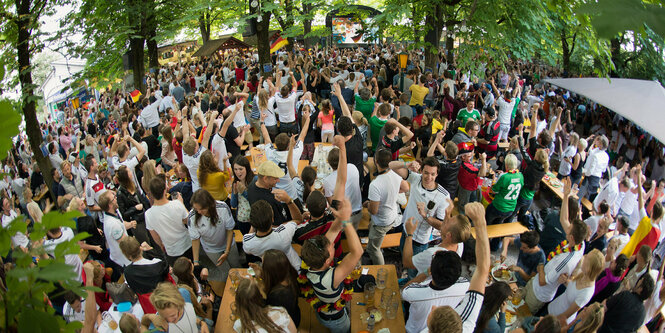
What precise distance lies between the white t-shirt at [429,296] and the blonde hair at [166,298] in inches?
74.9

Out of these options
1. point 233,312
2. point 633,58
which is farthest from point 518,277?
point 633,58

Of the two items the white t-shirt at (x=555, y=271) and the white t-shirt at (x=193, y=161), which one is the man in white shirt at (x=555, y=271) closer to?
the white t-shirt at (x=555, y=271)

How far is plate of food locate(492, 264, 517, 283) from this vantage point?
4.84 meters

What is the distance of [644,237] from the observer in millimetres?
4984

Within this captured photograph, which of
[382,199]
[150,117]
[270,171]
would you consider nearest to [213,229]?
[270,171]

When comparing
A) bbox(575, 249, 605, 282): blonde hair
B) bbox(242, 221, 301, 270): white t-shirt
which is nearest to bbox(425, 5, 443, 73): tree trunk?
bbox(575, 249, 605, 282): blonde hair

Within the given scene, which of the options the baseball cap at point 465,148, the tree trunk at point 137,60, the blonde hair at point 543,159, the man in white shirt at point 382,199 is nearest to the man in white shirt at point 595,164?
the blonde hair at point 543,159

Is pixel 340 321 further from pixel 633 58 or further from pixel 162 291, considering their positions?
pixel 633 58

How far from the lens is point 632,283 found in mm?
4285

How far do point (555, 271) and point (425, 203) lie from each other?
1.52 meters

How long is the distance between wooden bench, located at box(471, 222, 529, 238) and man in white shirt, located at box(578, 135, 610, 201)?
7.72 feet

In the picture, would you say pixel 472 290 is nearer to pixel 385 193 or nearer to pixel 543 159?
pixel 385 193

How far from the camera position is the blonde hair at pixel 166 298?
307cm

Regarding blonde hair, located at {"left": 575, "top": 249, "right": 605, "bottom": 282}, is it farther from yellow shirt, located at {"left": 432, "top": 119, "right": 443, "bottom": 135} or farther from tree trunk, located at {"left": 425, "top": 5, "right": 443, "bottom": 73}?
tree trunk, located at {"left": 425, "top": 5, "right": 443, "bottom": 73}
